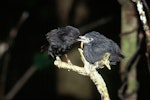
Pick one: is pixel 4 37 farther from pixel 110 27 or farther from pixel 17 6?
pixel 110 27

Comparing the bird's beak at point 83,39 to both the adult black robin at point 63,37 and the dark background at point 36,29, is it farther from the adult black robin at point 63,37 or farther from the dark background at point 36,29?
the dark background at point 36,29

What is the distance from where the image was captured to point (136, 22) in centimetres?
75

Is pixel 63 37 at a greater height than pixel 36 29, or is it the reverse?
pixel 63 37

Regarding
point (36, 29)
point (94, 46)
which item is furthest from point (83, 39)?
point (36, 29)

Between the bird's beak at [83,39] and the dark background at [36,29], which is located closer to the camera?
the bird's beak at [83,39]

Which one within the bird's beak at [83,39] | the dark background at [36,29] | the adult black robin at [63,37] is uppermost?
the adult black robin at [63,37]

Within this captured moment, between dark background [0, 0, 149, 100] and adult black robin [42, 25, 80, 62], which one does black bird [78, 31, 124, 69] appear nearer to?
adult black robin [42, 25, 80, 62]

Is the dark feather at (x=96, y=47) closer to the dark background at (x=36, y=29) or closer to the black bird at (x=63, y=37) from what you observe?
the black bird at (x=63, y=37)

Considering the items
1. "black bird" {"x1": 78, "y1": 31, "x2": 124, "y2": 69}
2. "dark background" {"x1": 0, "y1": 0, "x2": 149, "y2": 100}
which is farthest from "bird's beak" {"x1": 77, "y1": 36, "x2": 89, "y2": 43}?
"dark background" {"x1": 0, "y1": 0, "x2": 149, "y2": 100}

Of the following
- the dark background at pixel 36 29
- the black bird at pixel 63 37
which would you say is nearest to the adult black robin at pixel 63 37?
the black bird at pixel 63 37

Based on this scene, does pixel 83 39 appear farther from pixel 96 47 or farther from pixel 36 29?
pixel 36 29

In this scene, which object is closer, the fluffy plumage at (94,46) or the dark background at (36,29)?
the fluffy plumage at (94,46)

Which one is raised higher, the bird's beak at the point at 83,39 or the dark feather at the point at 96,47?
the bird's beak at the point at 83,39

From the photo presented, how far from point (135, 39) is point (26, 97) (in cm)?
135
